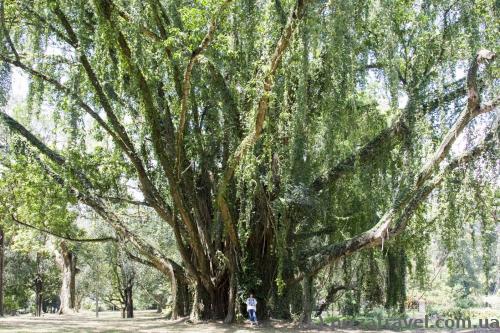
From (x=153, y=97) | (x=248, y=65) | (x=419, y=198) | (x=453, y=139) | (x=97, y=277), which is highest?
(x=248, y=65)

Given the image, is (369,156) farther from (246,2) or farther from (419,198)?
(246,2)

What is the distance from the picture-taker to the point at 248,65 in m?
9.95

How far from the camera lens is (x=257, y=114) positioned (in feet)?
26.9

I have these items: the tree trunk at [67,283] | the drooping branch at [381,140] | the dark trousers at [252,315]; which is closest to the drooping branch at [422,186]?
the drooping branch at [381,140]

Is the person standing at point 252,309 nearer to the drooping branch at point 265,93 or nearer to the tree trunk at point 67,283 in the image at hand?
the drooping branch at point 265,93

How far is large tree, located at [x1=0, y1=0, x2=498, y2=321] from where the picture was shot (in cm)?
772

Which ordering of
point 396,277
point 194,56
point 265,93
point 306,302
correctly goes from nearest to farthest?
point 265,93 → point 194,56 → point 306,302 → point 396,277

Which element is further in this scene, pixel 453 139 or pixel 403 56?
pixel 403 56

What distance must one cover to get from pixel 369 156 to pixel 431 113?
1739mm

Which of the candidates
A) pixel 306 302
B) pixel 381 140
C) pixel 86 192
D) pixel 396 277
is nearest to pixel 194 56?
pixel 381 140

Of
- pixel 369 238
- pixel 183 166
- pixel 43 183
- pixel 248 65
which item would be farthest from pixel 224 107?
pixel 43 183

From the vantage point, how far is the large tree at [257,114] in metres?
7.72

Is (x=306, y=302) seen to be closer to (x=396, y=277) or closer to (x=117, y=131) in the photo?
(x=396, y=277)

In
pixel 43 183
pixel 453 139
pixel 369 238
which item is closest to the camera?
pixel 453 139
